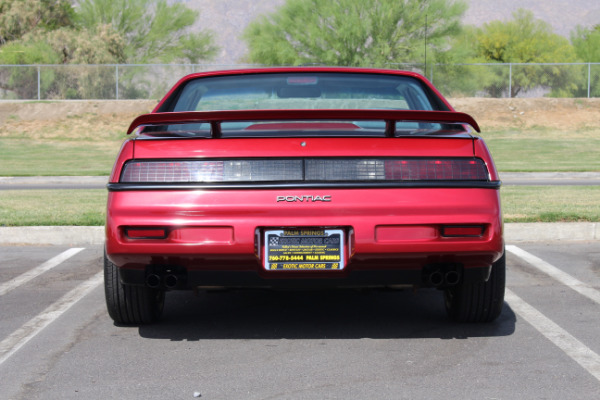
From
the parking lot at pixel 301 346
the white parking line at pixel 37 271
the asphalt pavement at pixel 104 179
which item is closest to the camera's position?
the parking lot at pixel 301 346

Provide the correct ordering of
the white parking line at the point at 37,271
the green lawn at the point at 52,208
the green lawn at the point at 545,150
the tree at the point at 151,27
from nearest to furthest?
the white parking line at the point at 37,271
the green lawn at the point at 52,208
the green lawn at the point at 545,150
the tree at the point at 151,27

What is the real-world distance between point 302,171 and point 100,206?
7371 mm

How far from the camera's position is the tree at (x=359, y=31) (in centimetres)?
4241

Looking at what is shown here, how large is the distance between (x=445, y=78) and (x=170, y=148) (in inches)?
1531

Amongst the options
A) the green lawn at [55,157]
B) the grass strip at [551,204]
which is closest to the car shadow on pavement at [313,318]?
the grass strip at [551,204]

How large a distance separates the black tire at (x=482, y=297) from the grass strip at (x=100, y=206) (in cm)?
434

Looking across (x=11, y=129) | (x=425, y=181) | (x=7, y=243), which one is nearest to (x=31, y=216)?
(x=7, y=243)

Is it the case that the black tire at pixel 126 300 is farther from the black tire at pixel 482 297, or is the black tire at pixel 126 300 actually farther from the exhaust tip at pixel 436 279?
the black tire at pixel 482 297

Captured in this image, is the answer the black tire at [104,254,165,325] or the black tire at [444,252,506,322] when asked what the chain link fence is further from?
the black tire at [104,254,165,325]

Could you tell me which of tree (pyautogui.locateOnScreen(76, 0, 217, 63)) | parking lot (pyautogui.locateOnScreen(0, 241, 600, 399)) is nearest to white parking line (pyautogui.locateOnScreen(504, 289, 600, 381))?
parking lot (pyautogui.locateOnScreen(0, 241, 600, 399))

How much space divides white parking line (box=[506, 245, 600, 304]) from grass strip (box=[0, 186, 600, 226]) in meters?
1.24

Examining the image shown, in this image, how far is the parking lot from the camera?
4.19 meters

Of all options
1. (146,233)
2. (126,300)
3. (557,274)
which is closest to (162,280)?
(146,233)

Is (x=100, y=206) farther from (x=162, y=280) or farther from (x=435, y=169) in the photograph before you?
(x=435, y=169)
